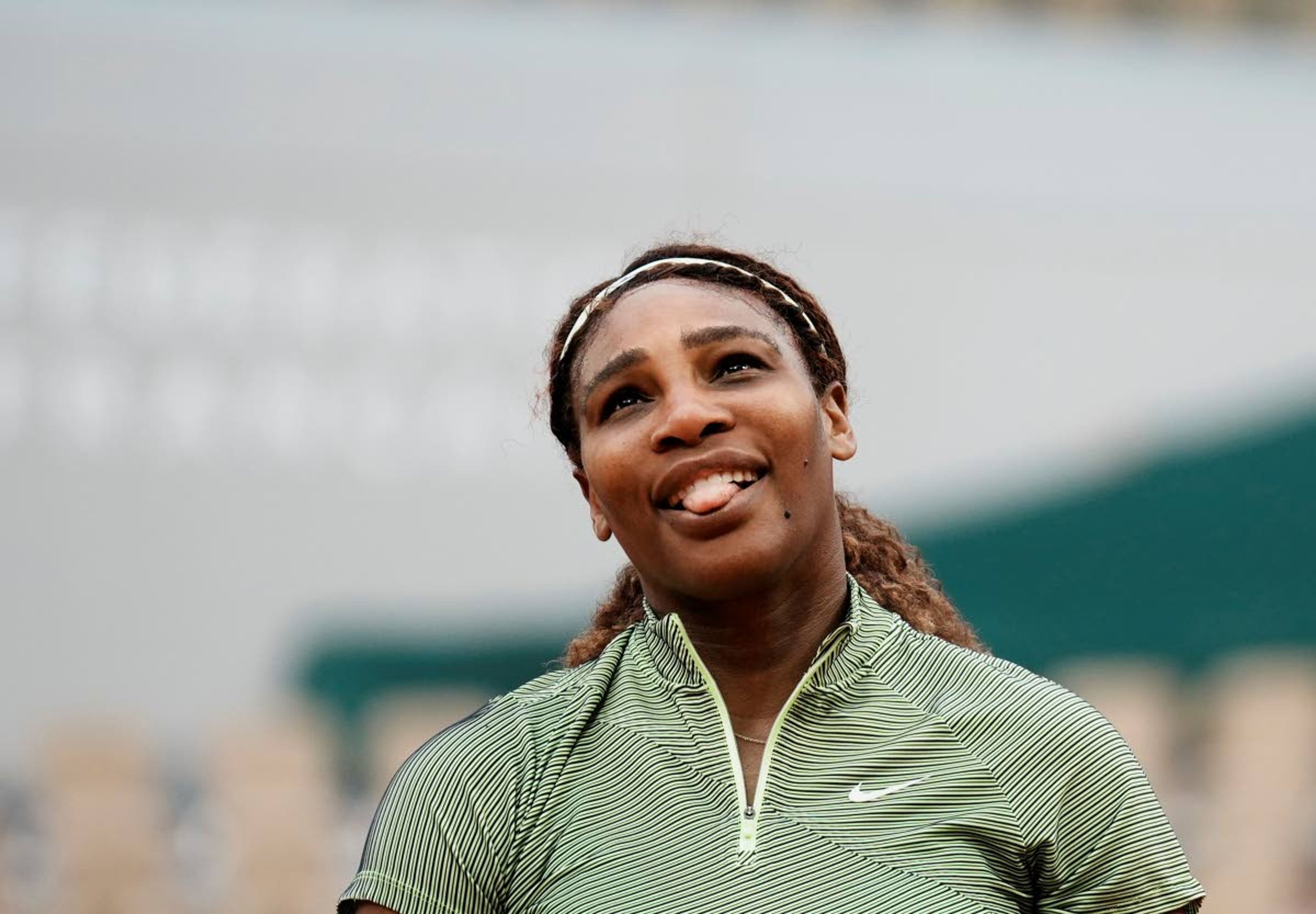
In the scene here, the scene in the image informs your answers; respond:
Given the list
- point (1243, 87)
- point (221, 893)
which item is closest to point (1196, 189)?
point (1243, 87)

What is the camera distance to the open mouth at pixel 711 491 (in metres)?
1.41

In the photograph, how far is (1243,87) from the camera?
1411 centimetres

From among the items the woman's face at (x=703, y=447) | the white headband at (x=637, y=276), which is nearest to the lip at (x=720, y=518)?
the woman's face at (x=703, y=447)

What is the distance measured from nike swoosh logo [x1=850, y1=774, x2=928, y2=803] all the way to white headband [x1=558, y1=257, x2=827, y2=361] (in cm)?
41

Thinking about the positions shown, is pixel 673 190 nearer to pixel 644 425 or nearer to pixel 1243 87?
pixel 1243 87

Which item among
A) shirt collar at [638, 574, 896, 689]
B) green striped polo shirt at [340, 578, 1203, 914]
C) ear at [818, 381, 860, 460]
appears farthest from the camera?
ear at [818, 381, 860, 460]

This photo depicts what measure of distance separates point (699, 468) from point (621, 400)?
0.10 m

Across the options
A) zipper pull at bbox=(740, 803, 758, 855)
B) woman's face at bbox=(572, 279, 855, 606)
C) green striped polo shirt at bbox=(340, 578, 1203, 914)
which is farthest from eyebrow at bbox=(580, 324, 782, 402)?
zipper pull at bbox=(740, 803, 758, 855)

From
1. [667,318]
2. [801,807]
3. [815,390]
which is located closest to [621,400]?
[667,318]

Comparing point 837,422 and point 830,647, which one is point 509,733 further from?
point 837,422

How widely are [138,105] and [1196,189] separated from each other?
698cm

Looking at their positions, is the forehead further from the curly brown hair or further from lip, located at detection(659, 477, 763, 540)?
lip, located at detection(659, 477, 763, 540)

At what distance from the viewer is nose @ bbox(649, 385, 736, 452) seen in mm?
1424

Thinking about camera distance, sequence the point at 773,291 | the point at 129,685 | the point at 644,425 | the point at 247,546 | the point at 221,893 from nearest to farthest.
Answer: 1. the point at 644,425
2. the point at 773,291
3. the point at 221,893
4. the point at 129,685
5. the point at 247,546
